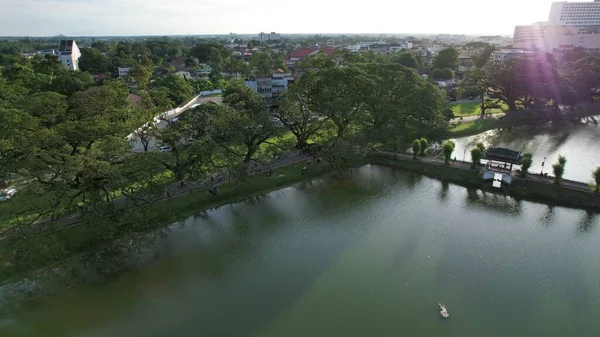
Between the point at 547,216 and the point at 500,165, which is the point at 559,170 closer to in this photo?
the point at 547,216

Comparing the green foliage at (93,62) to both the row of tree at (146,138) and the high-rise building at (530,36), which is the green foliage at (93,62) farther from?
the high-rise building at (530,36)

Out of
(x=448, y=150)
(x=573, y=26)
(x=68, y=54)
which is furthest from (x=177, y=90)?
(x=573, y=26)

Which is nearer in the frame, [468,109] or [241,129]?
[241,129]

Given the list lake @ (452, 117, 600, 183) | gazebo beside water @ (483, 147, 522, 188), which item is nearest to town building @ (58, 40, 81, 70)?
lake @ (452, 117, 600, 183)

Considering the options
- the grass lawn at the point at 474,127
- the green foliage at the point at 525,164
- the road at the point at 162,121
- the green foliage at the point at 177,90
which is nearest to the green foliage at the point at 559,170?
the green foliage at the point at 525,164

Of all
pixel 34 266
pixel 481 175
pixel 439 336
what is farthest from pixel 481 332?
pixel 34 266

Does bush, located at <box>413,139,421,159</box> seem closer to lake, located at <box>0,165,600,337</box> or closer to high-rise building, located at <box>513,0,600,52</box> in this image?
lake, located at <box>0,165,600,337</box>

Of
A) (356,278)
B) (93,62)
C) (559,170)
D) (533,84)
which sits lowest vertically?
(356,278)
